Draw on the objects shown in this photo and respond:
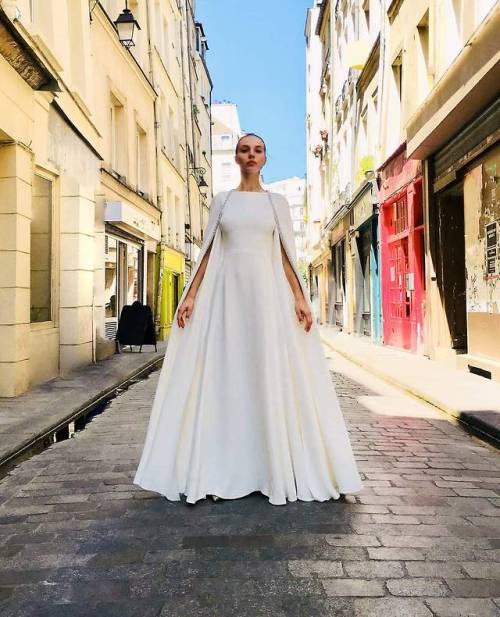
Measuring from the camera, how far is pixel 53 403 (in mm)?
6652

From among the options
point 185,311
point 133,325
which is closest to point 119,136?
point 133,325

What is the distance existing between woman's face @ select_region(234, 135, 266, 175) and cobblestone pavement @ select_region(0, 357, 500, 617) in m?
1.79

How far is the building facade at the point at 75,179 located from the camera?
739cm

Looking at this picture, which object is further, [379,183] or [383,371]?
[379,183]

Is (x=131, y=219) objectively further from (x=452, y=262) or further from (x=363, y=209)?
(x=452, y=262)

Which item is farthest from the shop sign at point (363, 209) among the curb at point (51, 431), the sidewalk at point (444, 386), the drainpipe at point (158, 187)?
the curb at point (51, 431)

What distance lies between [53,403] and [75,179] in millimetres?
5070

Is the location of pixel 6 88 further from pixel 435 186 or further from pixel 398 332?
pixel 398 332

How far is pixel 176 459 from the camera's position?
10.4ft

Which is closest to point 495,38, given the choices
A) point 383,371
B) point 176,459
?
point 383,371

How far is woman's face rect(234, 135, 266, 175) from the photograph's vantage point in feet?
10.9

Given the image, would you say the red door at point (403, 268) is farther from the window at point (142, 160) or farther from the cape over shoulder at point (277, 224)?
the cape over shoulder at point (277, 224)

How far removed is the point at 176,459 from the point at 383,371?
6733 millimetres

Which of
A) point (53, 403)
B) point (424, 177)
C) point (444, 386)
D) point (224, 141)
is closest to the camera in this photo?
point (53, 403)
